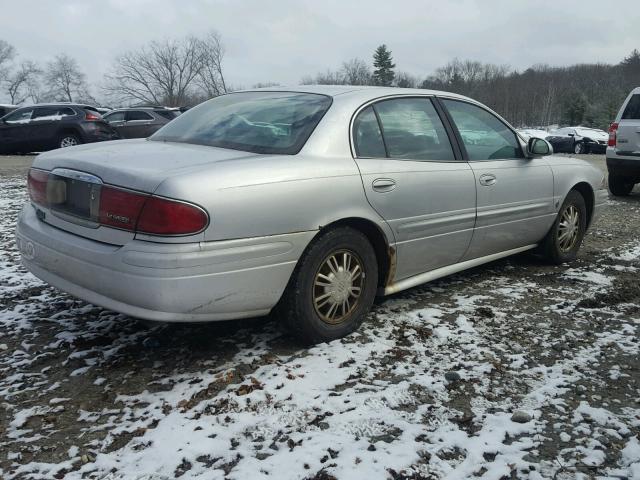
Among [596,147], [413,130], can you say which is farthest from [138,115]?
[596,147]

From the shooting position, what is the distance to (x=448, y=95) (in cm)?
403

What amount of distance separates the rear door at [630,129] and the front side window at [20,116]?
46.3 feet

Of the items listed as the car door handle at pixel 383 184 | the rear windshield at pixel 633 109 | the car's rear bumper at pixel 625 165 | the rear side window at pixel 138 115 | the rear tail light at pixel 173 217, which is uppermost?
the rear windshield at pixel 633 109

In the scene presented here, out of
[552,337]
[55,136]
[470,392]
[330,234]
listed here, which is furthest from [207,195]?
[55,136]

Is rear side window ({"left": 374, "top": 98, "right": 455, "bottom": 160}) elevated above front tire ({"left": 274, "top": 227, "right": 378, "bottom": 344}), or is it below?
above

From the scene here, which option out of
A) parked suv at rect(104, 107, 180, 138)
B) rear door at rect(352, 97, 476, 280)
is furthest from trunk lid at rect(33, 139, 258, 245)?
parked suv at rect(104, 107, 180, 138)

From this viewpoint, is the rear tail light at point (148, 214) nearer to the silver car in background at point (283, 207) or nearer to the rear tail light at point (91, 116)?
the silver car in background at point (283, 207)

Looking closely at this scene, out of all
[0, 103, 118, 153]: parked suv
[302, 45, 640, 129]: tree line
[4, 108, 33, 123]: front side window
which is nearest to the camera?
[0, 103, 118, 153]: parked suv

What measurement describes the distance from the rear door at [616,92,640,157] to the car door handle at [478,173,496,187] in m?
6.24

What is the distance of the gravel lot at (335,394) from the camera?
82.4 inches

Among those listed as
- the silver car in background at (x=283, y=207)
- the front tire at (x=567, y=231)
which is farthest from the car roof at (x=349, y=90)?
the front tire at (x=567, y=231)

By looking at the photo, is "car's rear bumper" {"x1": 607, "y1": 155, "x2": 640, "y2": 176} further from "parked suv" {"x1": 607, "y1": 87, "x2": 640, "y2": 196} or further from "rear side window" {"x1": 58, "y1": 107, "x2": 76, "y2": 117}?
"rear side window" {"x1": 58, "y1": 107, "x2": 76, "y2": 117}

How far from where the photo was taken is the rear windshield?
29.3 feet

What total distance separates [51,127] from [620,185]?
44.5 ft
